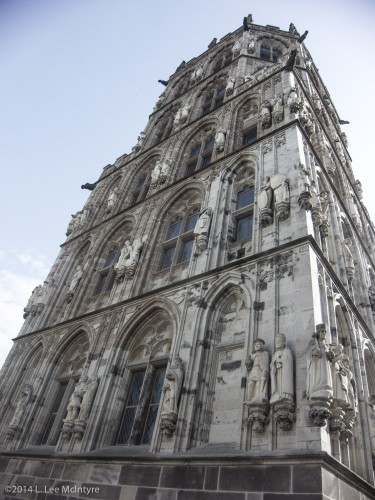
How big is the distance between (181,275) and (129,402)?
3810 millimetres

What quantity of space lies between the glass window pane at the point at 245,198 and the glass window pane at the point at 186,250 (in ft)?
6.54

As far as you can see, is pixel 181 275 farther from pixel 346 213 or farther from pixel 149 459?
pixel 346 213

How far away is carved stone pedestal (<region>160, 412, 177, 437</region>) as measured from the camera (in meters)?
7.59

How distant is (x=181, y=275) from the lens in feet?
37.9

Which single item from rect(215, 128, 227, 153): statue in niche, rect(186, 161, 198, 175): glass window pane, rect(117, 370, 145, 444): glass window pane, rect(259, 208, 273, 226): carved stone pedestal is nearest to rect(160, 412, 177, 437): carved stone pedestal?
rect(117, 370, 145, 444): glass window pane

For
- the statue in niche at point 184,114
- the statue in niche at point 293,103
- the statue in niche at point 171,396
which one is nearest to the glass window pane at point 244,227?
the statue in niche at point 171,396

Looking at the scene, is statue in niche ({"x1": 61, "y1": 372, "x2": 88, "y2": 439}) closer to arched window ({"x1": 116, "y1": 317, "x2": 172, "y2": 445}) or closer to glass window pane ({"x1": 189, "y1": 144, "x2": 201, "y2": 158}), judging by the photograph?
arched window ({"x1": 116, "y1": 317, "x2": 172, "y2": 445})

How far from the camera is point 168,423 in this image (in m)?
7.61

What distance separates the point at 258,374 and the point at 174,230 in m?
7.99

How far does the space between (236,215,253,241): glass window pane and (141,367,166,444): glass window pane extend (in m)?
4.35

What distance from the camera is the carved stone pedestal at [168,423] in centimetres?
759

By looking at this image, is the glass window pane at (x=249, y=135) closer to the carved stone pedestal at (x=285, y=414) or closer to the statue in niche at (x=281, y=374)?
the statue in niche at (x=281, y=374)

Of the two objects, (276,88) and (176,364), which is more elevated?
(276,88)

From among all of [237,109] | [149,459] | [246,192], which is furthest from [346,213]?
[149,459]
